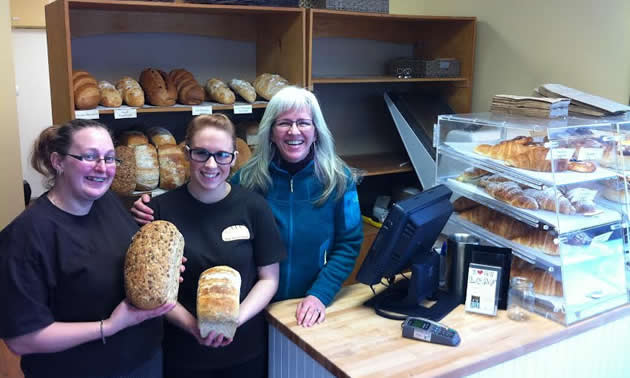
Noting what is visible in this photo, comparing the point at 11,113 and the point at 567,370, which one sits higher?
the point at 11,113

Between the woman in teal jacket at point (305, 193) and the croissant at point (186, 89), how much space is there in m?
0.96

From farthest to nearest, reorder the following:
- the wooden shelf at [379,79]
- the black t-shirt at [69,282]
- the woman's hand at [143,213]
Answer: the wooden shelf at [379,79], the woman's hand at [143,213], the black t-shirt at [69,282]

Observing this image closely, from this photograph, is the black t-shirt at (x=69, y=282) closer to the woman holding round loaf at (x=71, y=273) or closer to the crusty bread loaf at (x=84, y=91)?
the woman holding round loaf at (x=71, y=273)

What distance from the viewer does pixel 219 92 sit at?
8.82 ft

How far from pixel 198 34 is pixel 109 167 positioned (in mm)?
1763

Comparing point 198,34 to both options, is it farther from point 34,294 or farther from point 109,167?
point 34,294

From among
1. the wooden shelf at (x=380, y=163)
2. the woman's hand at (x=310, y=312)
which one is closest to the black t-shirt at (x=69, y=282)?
the woman's hand at (x=310, y=312)

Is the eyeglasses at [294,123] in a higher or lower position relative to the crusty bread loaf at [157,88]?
lower

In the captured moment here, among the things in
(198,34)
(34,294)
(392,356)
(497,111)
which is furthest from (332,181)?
(198,34)

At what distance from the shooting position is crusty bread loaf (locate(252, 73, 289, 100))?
275 centimetres

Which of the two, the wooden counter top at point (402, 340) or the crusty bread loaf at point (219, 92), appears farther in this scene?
the crusty bread loaf at point (219, 92)

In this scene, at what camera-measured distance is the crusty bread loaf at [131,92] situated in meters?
2.49

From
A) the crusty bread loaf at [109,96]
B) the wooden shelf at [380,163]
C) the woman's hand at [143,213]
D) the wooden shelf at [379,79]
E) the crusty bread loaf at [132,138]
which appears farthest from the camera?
the wooden shelf at [380,163]

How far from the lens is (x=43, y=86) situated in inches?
205
